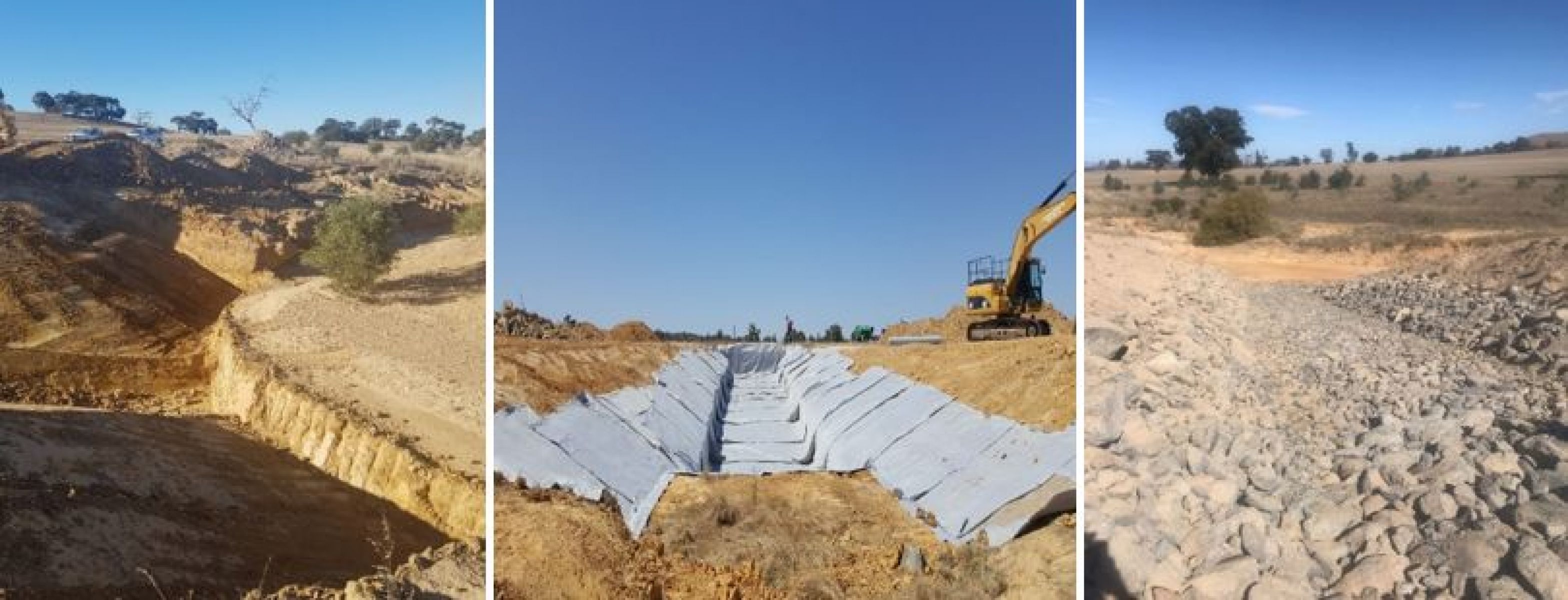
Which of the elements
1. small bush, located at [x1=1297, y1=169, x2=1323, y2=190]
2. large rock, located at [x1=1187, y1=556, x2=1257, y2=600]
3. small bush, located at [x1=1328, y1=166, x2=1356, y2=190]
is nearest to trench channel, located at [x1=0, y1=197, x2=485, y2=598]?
large rock, located at [x1=1187, y1=556, x2=1257, y2=600]

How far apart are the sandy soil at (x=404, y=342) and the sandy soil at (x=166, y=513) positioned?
848mm

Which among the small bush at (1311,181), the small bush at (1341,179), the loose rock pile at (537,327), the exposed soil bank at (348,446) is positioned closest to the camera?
the loose rock pile at (537,327)

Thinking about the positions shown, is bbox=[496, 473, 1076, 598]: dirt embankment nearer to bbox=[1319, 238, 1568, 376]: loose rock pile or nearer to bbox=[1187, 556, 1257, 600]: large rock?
bbox=[1187, 556, 1257, 600]: large rock

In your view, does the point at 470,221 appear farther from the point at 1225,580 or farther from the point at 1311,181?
the point at 1225,580

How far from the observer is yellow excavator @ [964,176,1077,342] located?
13.2 ft

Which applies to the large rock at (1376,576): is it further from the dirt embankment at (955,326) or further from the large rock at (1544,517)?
the dirt embankment at (955,326)

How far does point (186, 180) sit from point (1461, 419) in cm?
2546

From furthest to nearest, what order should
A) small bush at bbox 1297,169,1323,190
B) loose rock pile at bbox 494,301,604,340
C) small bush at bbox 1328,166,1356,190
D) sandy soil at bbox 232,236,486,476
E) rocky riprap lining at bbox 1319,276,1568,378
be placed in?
sandy soil at bbox 232,236,486,476 < small bush at bbox 1297,169,1323,190 < small bush at bbox 1328,166,1356,190 < rocky riprap lining at bbox 1319,276,1568,378 < loose rock pile at bbox 494,301,604,340

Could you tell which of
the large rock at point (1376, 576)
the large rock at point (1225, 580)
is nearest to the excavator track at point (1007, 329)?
the large rock at point (1225, 580)

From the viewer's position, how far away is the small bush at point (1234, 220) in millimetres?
7543

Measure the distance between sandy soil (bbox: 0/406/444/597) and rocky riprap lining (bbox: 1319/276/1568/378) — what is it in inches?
277

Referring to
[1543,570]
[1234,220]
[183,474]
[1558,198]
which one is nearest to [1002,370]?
[1543,570]

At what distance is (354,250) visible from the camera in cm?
1531

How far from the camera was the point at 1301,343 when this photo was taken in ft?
18.4
